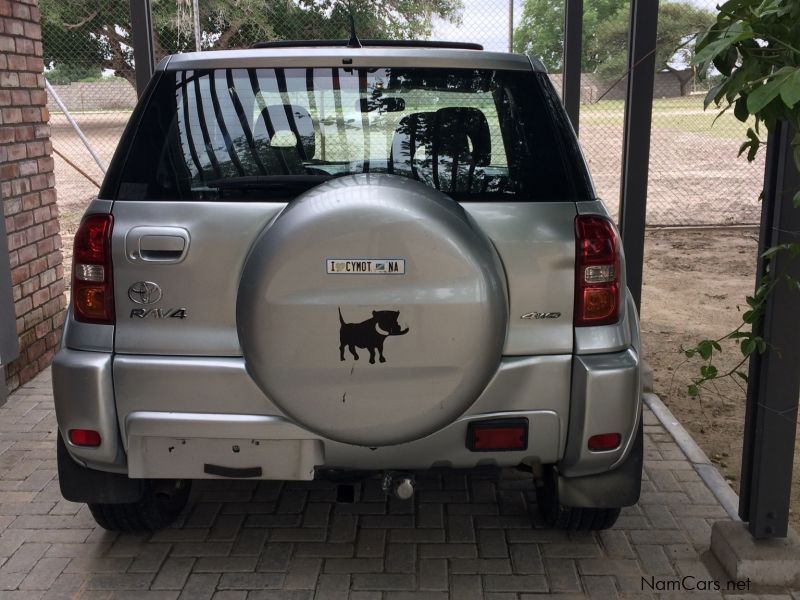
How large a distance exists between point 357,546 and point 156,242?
1442 mm

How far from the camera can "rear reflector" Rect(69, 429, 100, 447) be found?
2.79m

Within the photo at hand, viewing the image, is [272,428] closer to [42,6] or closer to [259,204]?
[259,204]

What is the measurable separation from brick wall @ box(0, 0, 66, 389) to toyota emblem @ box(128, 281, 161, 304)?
2.55 m

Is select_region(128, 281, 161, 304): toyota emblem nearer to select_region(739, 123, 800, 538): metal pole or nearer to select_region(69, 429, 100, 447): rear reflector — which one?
select_region(69, 429, 100, 447): rear reflector

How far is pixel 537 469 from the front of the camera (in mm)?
3141

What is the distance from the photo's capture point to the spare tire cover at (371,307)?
255cm

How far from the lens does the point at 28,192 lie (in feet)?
17.2

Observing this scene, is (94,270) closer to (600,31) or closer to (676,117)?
(600,31)

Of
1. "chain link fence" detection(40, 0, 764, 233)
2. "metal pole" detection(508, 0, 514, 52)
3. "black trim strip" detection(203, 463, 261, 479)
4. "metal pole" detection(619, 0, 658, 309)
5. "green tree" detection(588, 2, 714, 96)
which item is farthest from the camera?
"chain link fence" detection(40, 0, 764, 233)

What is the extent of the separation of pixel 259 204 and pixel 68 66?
288 inches

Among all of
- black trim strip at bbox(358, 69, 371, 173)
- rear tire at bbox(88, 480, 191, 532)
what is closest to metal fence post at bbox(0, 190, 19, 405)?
rear tire at bbox(88, 480, 191, 532)

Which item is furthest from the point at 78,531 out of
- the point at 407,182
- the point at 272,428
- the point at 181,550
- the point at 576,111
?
the point at 576,111

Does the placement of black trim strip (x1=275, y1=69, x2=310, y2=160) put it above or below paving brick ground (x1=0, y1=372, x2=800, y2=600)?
above

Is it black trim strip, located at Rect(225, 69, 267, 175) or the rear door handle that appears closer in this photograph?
the rear door handle
